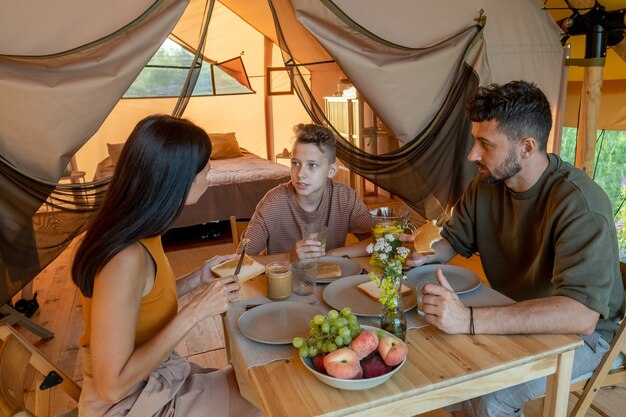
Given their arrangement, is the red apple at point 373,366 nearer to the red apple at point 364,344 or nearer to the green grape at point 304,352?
the red apple at point 364,344

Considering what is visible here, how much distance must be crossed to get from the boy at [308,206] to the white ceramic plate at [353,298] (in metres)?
0.46

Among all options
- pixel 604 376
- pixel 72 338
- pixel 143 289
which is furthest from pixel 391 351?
pixel 72 338

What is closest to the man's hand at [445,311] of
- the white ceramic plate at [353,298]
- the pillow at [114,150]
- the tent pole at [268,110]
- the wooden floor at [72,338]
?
the white ceramic plate at [353,298]

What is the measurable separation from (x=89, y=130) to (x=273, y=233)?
2.80ft

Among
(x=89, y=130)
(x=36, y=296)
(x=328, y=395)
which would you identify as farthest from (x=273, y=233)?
(x=36, y=296)

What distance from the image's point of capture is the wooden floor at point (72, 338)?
2.01 m

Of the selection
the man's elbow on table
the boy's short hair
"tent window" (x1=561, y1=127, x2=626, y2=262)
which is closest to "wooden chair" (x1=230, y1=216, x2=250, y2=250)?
the boy's short hair

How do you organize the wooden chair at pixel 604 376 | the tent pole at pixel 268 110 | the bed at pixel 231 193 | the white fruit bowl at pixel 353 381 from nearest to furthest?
the white fruit bowl at pixel 353 381, the wooden chair at pixel 604 376, the bed at pixel 231 193, the tent pole at pixel 268 110

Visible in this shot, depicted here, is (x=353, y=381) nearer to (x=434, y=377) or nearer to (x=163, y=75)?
(x=434, y=377)

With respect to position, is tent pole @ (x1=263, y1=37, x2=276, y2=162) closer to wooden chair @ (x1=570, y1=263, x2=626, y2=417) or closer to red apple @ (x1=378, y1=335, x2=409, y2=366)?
wooden chair @ (x1=570, y1=263, x2=626, y2=417)

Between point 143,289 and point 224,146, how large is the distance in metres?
4.40

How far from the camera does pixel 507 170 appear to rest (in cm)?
155

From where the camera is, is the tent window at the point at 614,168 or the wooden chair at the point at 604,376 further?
the tent window at the point at 614,168

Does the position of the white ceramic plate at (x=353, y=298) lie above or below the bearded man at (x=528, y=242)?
below
